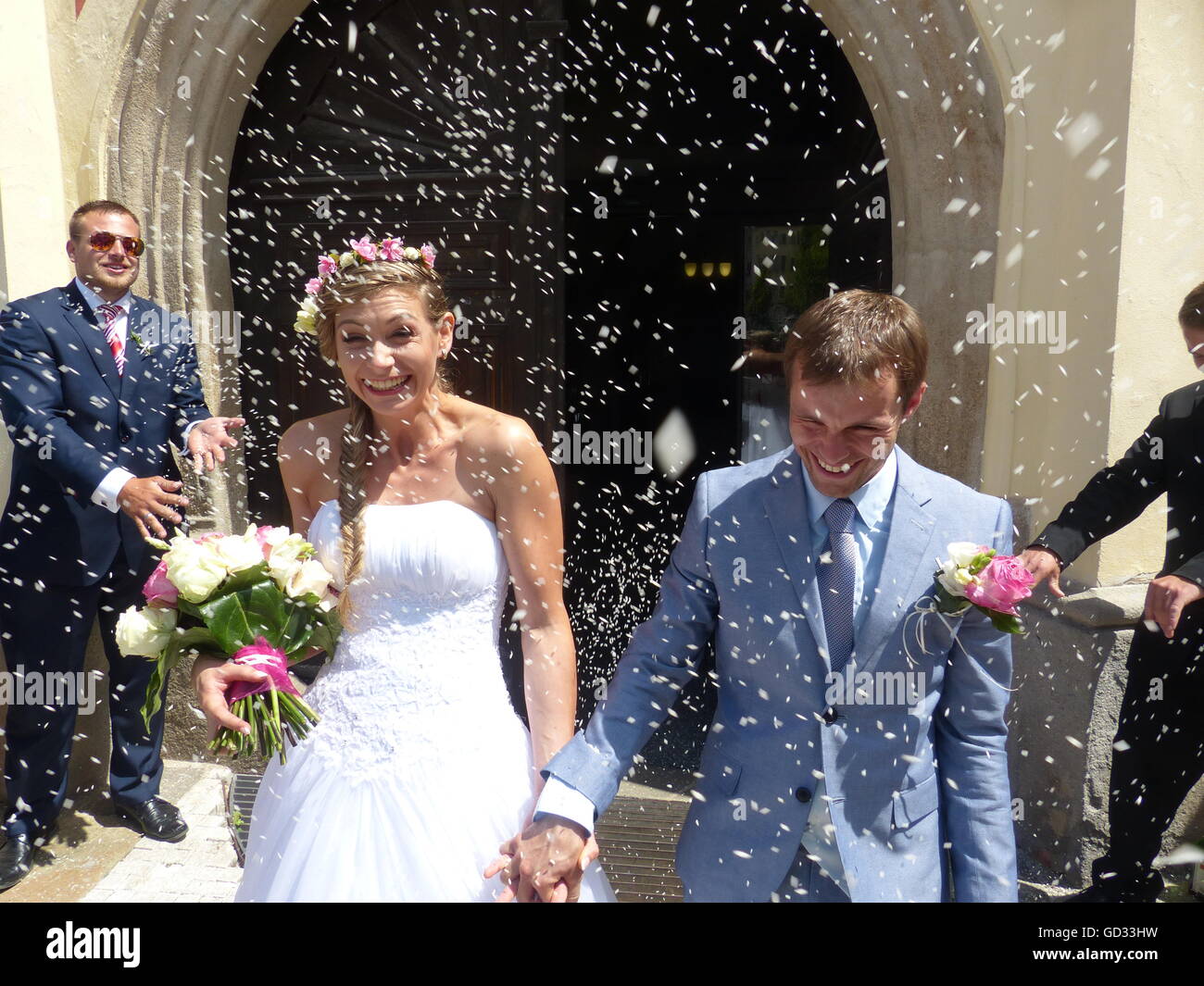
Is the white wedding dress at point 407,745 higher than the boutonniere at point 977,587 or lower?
lower

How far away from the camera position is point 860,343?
167cm

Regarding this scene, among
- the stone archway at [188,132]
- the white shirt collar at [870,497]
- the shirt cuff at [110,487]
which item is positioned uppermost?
the stone archway at [188,132]

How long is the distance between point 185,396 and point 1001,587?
124 inches

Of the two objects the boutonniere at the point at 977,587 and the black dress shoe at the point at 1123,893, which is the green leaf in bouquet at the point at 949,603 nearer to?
the boutonniere at the point at 977,587

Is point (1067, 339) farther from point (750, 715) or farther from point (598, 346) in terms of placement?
point (598, 346)

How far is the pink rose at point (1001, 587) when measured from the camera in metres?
1.65

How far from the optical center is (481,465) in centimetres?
236

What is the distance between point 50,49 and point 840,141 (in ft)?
11.8

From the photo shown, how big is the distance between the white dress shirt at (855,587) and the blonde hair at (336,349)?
0.78m

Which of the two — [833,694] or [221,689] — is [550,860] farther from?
[221,689]

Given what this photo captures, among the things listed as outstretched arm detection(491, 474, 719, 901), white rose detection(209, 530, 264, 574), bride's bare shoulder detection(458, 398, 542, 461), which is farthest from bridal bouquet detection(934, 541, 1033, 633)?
white rose detection(209, 530, 264, 574)

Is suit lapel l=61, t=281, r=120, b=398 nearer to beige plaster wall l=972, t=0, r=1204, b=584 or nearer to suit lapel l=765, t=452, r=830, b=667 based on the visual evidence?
suit lapel l=765, t=452, r=830, b=667

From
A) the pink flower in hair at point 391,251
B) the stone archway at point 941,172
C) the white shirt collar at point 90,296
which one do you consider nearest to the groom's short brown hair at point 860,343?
the pink flower in hair at point 391,251
